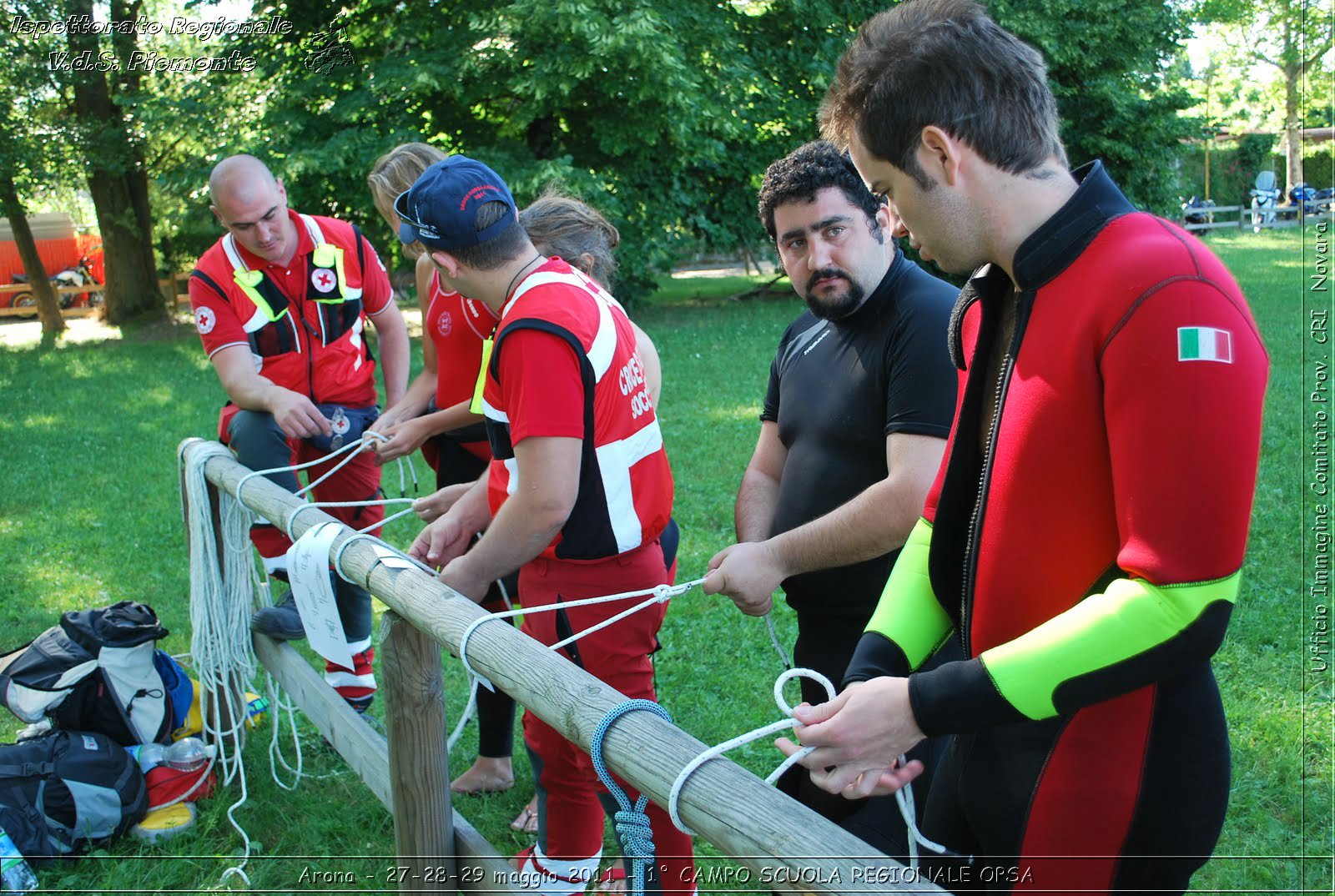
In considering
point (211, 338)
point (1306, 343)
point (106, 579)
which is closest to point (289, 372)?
point (211, 338)

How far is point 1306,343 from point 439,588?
11154 millimetres

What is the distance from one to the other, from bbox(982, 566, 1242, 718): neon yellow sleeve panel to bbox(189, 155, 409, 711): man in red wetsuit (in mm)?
3004

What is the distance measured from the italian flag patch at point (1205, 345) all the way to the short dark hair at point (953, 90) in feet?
1.10

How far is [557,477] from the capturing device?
2.23 m

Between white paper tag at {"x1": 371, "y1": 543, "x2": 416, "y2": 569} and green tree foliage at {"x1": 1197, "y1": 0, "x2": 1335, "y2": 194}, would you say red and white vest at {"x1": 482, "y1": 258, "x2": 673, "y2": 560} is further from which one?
green tree foliage at {"x1": 1197, "y1": 0, "x2": 1335, "y2": 194}

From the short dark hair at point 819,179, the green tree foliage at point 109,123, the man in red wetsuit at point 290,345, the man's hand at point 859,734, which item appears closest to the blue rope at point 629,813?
the man's hand at point 859,734

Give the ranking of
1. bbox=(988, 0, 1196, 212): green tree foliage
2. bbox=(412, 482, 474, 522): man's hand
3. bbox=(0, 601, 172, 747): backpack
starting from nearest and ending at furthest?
1. bbox=(412, 482, 474, 522): man's hand
2. bbox=(0, 601, 172, 747): backpack
3. bbox=(988, 0, 1196, 212): green tree foliage

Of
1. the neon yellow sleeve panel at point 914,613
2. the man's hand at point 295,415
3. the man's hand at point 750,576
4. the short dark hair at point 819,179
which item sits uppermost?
the short dark hair at point 819,179

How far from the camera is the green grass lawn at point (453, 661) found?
10.8 feet

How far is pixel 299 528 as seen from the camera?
286cm

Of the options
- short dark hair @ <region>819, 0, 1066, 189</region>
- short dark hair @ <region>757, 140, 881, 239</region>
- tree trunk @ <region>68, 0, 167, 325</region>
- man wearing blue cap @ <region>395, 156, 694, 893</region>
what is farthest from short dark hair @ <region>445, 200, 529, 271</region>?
tree trunk @ <region>68, 0, 167, 325</region>

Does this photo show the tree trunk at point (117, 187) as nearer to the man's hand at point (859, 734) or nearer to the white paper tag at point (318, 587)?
the white paper tag at point (318, 587)

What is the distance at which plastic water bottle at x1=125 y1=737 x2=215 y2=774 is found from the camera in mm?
3559

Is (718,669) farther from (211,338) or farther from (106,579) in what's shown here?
(106,579)
